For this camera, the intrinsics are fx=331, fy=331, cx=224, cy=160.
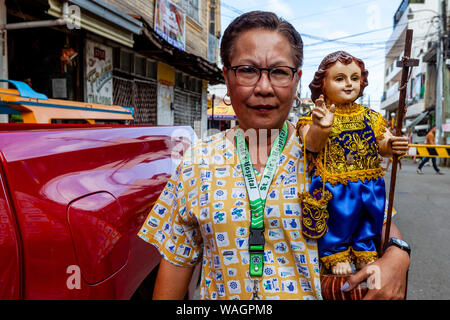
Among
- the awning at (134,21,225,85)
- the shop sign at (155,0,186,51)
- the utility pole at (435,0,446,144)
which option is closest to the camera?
the awning at (134,21,225,85)

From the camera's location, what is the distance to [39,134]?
4.67ft

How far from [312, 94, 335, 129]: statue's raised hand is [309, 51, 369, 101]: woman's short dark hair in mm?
210

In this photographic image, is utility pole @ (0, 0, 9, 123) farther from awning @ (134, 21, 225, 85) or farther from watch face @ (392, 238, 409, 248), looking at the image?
watch face @ (392, 238, 409, 248)

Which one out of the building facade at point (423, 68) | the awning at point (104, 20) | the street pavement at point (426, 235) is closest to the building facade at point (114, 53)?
the awning at point (104, 20)

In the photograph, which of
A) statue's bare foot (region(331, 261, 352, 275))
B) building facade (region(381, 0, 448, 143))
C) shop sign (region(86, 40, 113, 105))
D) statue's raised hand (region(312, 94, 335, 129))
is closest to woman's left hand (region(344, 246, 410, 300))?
statue's bare foot (region(331, 261, 352, 275))

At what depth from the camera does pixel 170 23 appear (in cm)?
1055

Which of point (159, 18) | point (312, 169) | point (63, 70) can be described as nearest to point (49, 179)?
point (312, 169)

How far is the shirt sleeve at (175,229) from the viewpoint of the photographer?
4.03ft

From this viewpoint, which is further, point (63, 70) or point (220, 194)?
point (63, 70)

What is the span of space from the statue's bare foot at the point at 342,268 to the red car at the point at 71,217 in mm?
910

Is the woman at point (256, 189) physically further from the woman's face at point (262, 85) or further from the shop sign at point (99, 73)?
the shop sign at point (99, 73)

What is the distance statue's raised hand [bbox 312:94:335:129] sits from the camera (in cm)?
110

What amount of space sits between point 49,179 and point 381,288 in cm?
123

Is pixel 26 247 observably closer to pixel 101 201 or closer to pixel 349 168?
pixel 101 201
